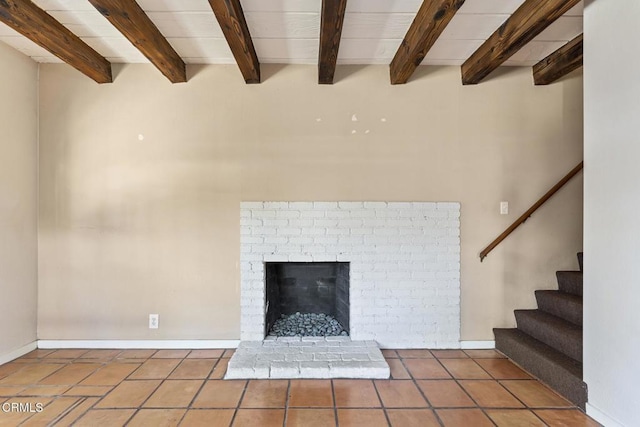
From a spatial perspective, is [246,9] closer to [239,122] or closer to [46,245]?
[239,122]

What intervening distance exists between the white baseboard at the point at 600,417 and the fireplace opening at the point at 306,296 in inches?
67.4

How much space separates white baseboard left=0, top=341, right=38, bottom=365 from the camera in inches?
109

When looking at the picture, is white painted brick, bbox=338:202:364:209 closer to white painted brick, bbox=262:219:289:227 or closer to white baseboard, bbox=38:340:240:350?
white painted brick, bbox=262:219:289:227

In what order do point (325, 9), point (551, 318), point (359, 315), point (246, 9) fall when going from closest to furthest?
point (325, 9) → point (246, 9) → point (551, 318) → point (359, 315)

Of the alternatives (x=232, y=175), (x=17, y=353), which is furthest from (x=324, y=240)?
(x=17, y=353)

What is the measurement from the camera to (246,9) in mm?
2293

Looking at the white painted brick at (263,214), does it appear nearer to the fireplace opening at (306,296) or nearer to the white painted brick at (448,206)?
the fireplace opening at (306,296)

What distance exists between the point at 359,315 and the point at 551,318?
1432 millimetres

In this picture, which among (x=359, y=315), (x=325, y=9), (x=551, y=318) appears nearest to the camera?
(x=325, y=9)

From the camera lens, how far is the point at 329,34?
2.33 metres

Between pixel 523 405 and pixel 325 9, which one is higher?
pixel 325 9

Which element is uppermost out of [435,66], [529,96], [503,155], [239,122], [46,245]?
[435,66]

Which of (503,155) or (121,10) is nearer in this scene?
(121,10)

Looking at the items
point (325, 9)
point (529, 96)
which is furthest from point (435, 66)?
point (325, 9)
